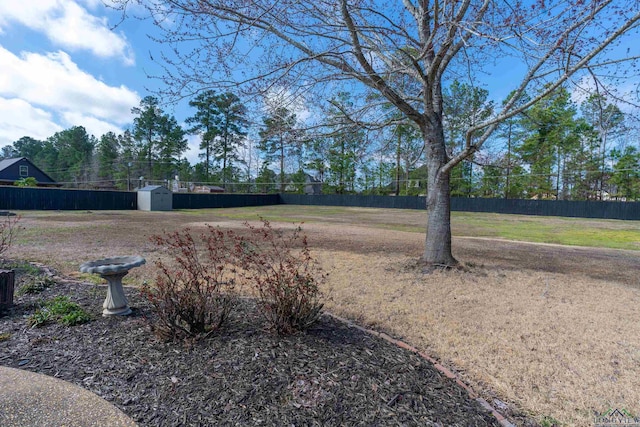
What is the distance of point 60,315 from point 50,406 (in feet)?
4.26

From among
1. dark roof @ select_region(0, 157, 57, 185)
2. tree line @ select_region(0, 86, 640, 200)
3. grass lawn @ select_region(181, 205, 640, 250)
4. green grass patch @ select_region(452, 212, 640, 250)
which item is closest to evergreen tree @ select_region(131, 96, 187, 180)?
tree line @ select_region(0, 86, 640, 200)

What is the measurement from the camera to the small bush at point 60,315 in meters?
2.48

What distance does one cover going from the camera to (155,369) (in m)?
1.90

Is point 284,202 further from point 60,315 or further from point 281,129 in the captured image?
point 60,315

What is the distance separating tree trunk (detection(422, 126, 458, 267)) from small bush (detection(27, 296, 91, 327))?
4249mm

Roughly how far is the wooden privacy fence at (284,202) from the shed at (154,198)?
2.26 feet

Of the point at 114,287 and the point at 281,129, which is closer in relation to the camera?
the point at 114,287

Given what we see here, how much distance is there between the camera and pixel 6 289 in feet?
9.00

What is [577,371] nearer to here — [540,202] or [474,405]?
[474,405]

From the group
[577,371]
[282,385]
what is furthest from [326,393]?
[577,371]

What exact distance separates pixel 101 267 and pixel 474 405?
9.25ft

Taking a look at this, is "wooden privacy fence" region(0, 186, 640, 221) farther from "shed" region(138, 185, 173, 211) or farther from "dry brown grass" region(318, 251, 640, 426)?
"dry brown grass" region(318, 251, 640, 426)

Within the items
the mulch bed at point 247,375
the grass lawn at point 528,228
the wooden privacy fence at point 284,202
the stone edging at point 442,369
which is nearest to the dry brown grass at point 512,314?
the stone edging at point 442,369

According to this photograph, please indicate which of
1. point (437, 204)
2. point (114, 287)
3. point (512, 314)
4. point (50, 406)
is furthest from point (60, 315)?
point (437, 204)
